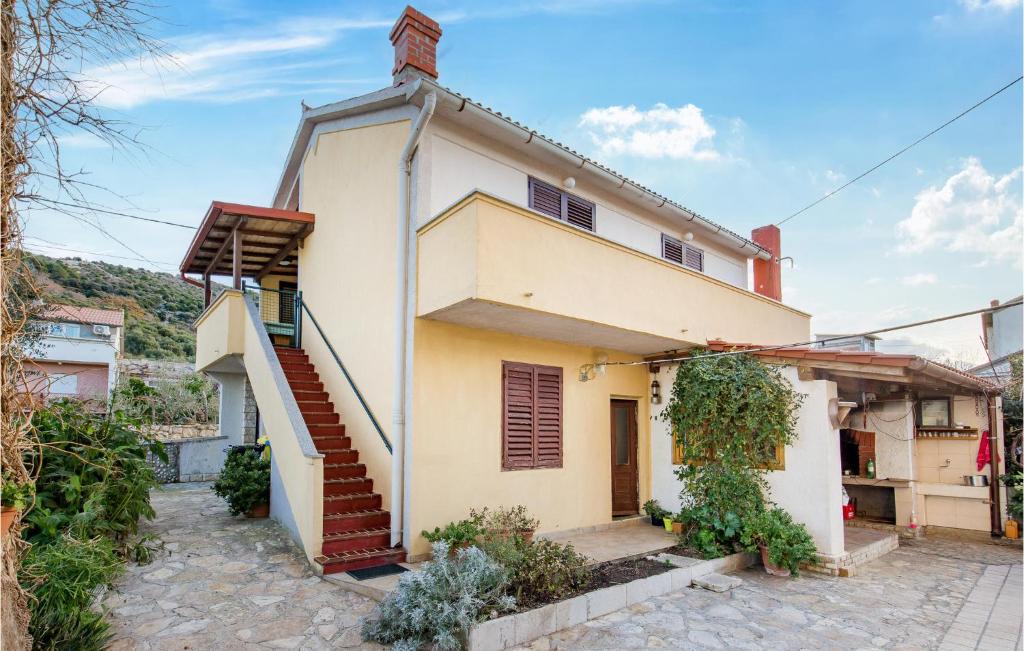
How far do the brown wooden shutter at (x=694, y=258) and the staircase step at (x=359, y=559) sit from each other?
943cm

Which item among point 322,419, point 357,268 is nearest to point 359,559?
point 322,419

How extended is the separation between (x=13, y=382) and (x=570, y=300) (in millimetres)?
5689

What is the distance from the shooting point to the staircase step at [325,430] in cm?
921

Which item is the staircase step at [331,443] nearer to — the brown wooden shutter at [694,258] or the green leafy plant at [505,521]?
the green leafy plant at [505,521]

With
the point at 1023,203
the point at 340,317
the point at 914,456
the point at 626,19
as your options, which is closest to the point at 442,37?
the point at 626,19

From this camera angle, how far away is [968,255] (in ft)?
37.3

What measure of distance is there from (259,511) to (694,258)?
10935mm

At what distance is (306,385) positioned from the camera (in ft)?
34.1

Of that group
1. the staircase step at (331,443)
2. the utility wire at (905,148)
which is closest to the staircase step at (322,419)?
the staircase step at (331,443)

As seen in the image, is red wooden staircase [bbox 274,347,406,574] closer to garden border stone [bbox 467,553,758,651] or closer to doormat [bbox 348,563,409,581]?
doormat [bbox 348,563,409,581]

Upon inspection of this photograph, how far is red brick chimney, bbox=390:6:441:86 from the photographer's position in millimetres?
8703

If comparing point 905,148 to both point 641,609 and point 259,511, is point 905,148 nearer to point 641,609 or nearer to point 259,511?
point 641,609

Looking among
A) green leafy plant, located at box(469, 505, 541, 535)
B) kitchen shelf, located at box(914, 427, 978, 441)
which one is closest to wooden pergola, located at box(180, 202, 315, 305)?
green leafy plant, located at box(469, 505, 541, 535)

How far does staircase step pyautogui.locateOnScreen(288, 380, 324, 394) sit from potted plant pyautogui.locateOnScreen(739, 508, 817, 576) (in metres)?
7.72
